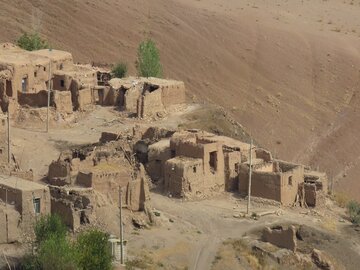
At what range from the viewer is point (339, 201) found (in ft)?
138

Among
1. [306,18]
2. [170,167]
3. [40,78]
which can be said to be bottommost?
[170,167]

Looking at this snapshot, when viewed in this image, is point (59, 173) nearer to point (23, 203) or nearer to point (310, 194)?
point (23, 203)

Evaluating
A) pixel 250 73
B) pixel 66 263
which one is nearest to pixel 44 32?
pixel 250 73

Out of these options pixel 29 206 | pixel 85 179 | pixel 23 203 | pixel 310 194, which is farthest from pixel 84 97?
pixel 23 203

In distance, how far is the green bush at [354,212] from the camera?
3919 cm

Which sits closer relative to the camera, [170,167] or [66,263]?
[66,263]

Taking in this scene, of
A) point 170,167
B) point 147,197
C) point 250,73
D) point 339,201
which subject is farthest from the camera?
point 250,73

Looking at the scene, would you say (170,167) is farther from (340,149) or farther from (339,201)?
(340,149)

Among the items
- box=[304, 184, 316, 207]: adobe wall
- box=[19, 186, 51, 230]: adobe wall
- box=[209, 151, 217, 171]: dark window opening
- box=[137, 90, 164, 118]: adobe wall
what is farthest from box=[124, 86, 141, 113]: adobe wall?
box=[19, 186, 51, 230]: adobe wall

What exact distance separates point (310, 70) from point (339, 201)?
28.2m

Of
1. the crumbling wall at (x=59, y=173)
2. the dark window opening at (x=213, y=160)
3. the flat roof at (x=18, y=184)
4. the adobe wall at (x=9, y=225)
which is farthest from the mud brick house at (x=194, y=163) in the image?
the adobe wall at (x=9, y=225)

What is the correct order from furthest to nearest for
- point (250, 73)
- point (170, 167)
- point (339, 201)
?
1. point (250, 73)
2. point (339, 201)
3. point (170, 167)

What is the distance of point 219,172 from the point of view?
39.2 meters

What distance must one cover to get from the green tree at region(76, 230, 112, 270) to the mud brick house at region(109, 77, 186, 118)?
17.2m
